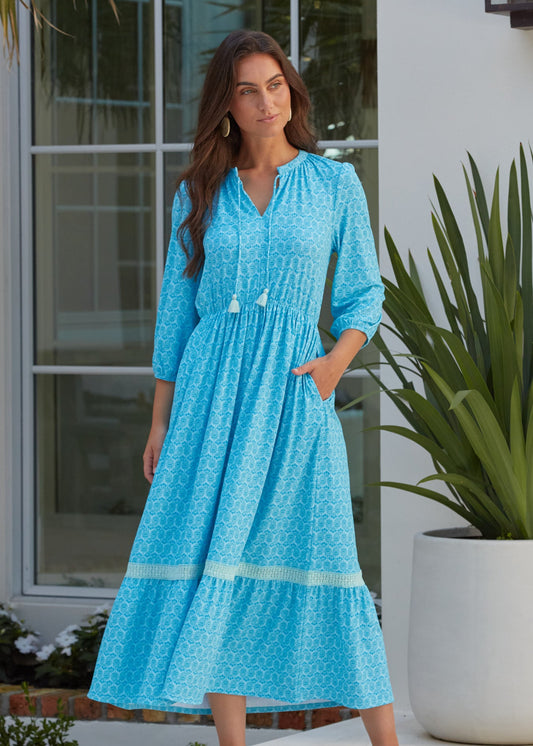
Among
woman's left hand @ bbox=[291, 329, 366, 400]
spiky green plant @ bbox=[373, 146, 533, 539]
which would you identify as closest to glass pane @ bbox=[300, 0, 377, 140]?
spiky green plant @ bbox=[373, 146, 533, 539]

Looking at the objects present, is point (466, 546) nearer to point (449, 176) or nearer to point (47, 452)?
point (449, 176)

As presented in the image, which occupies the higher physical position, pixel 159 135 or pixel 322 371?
pixel 159 135

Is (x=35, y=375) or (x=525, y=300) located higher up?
(x=525, y=300)

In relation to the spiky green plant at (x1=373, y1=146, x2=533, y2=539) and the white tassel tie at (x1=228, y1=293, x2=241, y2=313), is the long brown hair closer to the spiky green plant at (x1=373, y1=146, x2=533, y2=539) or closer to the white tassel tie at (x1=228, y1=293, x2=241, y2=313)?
the white tassel tie at (x1=228, y1=293, x2=241, y2=313)

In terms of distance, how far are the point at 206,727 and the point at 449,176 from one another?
5.60 ft

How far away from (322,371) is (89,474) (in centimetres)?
178

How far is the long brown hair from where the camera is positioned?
2.29 m

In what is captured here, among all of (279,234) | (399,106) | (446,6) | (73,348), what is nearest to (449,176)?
(399,106)

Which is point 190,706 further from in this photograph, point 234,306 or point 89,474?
point 89,474

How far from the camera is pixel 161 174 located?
3766 millimetres

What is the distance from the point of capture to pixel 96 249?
386 centimetres

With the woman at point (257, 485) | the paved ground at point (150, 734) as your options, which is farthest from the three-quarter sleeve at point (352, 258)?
the paved ground at point (150, 734)

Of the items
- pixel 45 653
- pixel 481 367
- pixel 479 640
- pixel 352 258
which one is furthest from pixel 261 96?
pixel 45 653

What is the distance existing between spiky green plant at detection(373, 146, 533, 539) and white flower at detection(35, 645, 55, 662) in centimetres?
143
